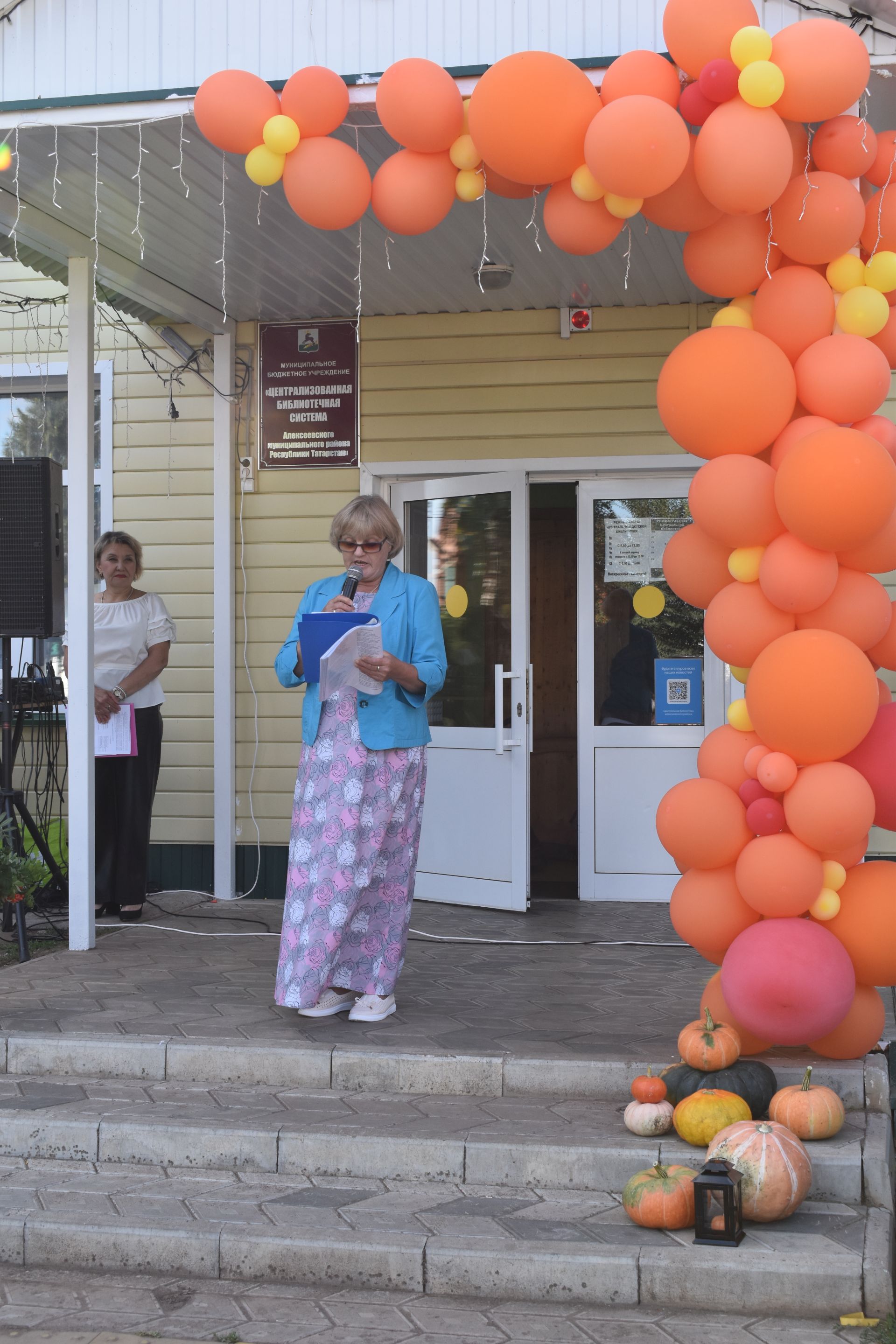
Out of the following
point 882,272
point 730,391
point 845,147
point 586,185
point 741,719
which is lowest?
point 741,719

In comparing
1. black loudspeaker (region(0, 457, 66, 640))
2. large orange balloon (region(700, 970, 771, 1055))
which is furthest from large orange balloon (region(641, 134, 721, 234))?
black loudspeaker (region(0, 457, 66, 640))

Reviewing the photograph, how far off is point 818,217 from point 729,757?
1392mm

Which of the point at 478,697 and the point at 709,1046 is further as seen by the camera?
the point at 478,697

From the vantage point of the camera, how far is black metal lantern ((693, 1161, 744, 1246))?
277 centimetres

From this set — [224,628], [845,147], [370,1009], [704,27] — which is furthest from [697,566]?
[224,628]

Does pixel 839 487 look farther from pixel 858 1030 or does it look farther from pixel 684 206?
pixel 858 1030

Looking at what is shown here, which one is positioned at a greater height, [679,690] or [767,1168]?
[679,690]

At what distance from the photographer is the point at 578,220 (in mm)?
3381

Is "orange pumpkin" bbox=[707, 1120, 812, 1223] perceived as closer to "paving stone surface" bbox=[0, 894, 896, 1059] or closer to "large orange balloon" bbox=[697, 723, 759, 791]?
"paving stone surface" bbox=[0, 894, 896, 1059]

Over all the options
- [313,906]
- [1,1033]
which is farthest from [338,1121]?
[1,1033]

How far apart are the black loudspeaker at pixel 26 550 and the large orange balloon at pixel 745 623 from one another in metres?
3.04

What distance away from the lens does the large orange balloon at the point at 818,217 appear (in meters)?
3.24

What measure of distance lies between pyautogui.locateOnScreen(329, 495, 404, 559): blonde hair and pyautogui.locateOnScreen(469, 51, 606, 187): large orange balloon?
1109 millimetres

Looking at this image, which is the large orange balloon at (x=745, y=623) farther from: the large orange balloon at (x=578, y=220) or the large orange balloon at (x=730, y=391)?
the large orange balloon at (x=578, y=220)
